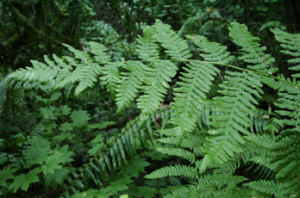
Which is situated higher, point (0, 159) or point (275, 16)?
point (275, 16)

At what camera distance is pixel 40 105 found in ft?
9.74

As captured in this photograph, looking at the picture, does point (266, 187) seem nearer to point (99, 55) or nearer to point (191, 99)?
point (191, 99)

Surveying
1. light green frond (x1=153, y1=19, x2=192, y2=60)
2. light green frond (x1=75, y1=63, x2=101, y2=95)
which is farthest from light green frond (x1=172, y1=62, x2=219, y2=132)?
light green frond (x1=75, y1=63, x2=101, y2=95)

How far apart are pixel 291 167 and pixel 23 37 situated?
3992 mm

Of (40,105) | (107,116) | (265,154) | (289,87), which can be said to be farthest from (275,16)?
(40,105)

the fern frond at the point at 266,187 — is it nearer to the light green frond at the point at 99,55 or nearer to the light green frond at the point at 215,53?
the light green frond at the point at 215,53

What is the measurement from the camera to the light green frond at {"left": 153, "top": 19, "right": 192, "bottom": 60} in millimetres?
1128

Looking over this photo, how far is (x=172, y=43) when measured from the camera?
117 centimetres

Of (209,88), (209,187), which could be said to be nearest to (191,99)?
(209,88)

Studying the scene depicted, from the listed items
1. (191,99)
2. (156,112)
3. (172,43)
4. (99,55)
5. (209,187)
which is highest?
(172,43)

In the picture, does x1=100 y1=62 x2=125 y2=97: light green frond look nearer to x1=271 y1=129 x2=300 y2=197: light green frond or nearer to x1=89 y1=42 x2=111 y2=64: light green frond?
x1=89 y1=42 x2=111 y2=64: light green frond

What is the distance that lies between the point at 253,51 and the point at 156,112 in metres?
1.17

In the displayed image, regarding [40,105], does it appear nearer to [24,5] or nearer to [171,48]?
[24,5]

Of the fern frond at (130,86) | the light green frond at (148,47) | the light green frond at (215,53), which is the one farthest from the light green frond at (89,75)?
the light green frond at (215,53)
